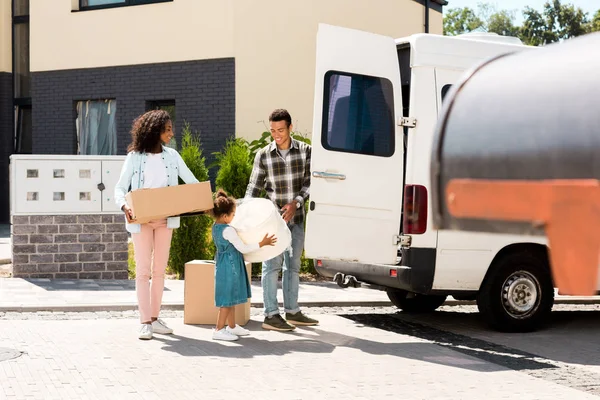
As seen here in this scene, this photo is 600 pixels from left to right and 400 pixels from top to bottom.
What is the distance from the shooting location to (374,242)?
7.84 meters

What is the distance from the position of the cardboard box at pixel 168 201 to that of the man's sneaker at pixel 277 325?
58.2 inches

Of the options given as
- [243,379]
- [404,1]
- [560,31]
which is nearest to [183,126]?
[404,1]

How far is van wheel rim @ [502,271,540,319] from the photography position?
8.27 m

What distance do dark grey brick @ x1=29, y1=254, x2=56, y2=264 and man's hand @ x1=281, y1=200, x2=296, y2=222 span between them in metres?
4.79

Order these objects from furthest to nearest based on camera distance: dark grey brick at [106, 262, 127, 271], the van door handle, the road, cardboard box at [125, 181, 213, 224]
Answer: dark grey brick at [106, 262, 127, 271], the van door handle, cardboard box at [125, 181, 213, 224], the road

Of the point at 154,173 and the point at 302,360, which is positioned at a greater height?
the point at 154,173

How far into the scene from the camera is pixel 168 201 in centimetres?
721

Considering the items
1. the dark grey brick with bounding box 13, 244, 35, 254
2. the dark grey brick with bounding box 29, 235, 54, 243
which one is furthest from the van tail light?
the dark grey brick with bounding box 13, 244, 35, 254

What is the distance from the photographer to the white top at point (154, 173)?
7.52 meters

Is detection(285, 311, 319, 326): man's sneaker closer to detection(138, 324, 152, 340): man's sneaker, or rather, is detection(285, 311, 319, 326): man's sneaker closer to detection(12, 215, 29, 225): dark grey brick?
detection(138, 324, 152, 340): man's sneaker

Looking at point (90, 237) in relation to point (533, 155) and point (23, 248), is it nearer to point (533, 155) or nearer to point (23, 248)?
point (23, 248)

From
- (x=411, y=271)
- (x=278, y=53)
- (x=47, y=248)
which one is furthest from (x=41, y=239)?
(x=278, y=53)

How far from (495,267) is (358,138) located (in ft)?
5.48

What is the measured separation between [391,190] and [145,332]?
2.34 m
